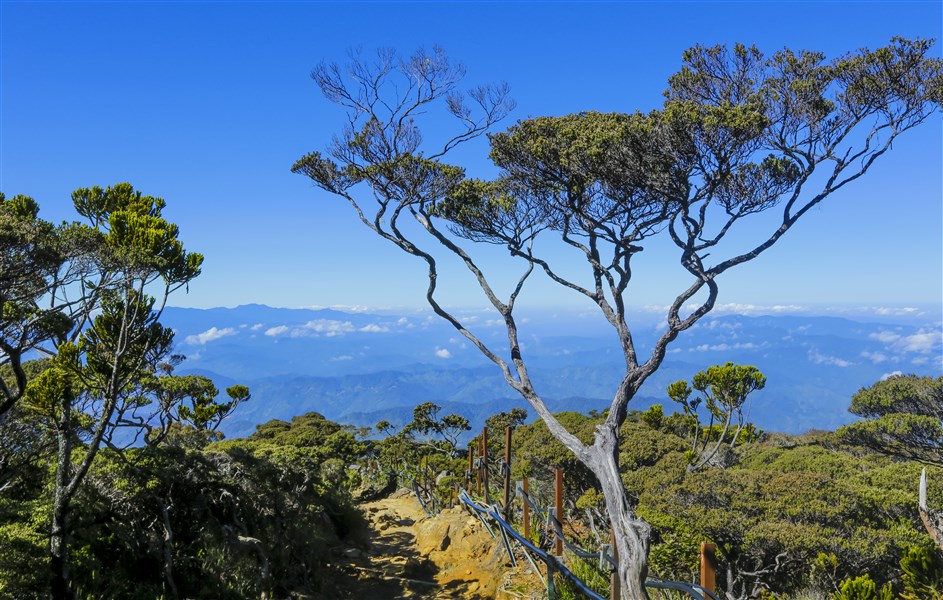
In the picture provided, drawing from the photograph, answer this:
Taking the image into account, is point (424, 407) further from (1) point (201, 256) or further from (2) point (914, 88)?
(2) point (914, 88)

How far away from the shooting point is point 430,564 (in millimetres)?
8977

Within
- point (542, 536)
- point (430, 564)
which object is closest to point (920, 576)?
point (542, 536)

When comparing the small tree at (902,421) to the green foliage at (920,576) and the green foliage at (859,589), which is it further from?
the green foliage at (859,589)

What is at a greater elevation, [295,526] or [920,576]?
[295,526]

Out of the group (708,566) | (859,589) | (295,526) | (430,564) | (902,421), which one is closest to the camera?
(708,566)

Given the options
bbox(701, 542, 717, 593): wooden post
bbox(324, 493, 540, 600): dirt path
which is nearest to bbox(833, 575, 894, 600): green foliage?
bbox(701, 542, 717, 593): wooden post

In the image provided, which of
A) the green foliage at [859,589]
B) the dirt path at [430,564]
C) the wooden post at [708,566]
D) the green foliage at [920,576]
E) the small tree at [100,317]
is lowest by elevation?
the dirt path at [430,564]

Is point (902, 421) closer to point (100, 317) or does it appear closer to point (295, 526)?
point (295, 526)

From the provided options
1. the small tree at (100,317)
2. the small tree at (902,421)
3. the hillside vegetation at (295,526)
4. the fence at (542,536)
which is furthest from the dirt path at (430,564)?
the small tree at (902,421)

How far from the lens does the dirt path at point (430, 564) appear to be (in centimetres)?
783

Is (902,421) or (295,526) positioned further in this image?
(902,421)

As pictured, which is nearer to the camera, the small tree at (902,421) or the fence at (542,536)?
the fence at (542,536)

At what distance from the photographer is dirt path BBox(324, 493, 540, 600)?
25.7 feet

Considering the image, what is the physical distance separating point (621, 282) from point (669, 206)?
1.52 m
